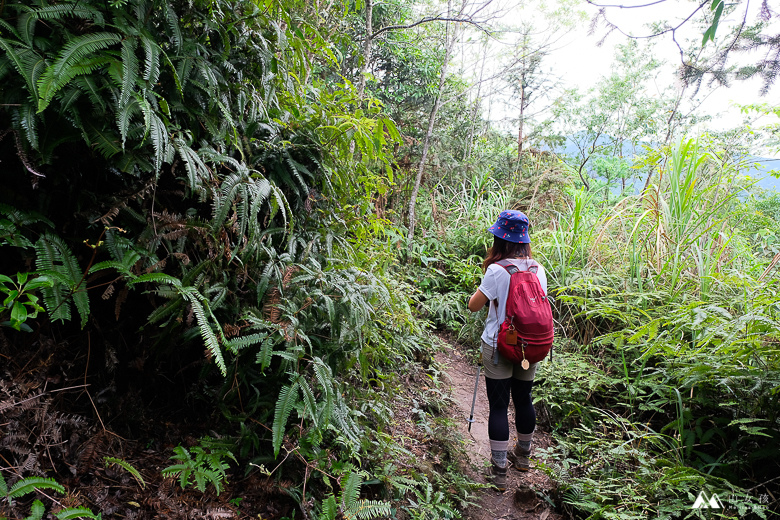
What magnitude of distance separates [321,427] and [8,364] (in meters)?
1.35

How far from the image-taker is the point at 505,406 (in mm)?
3162

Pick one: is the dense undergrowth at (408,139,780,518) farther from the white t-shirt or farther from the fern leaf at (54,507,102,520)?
the fern leaf at (54,507,102,520)

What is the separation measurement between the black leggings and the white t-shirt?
379 millimetres

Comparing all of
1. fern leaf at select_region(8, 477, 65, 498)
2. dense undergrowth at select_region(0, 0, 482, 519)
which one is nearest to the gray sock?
dense undergrowth at select_region(0, 0, 482, 519)

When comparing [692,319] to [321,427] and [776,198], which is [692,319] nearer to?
[321,427]

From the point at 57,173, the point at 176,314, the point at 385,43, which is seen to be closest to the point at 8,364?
the point at 176,314

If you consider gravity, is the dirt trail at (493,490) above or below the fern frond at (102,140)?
below

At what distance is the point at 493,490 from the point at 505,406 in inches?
26.2

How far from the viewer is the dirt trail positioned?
290cm

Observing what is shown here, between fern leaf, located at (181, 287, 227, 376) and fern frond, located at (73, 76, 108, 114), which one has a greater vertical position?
fern frond, located at (73, 76, 108, 114)

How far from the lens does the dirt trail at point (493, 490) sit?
→ 9.52 feet

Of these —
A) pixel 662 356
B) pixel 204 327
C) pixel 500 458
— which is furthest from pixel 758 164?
pixel 204 327

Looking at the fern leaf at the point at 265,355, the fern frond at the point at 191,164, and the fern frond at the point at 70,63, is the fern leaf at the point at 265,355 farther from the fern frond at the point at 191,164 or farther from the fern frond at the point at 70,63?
the fern frond at the point at 70,63

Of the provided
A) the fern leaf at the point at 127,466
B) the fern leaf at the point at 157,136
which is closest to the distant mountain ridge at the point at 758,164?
the fern leaf at the point at 157,136
